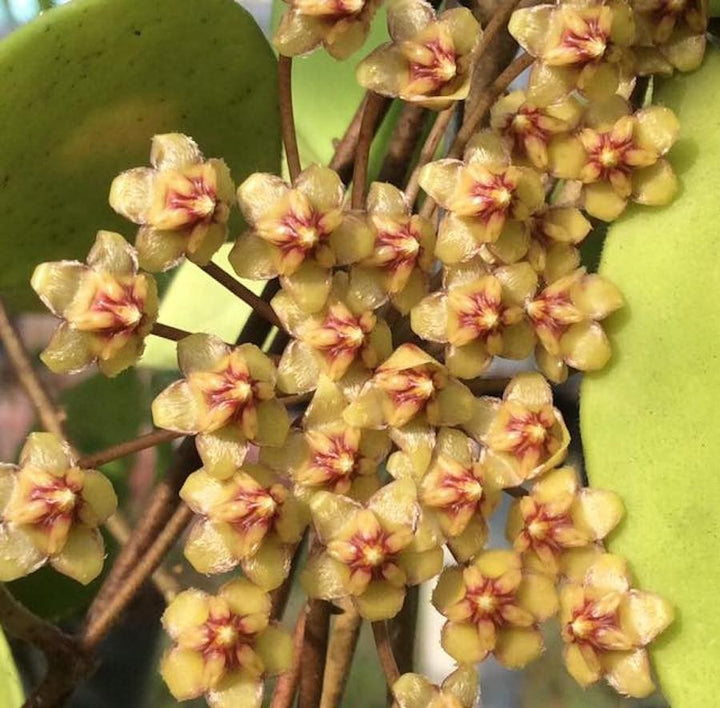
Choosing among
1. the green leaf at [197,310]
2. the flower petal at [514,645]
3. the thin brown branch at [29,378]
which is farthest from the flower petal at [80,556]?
the green leaf at [197,310]

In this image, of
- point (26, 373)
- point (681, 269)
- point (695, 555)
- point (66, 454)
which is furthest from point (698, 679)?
point (26, 373)

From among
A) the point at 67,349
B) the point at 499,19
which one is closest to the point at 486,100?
the point at 499,19

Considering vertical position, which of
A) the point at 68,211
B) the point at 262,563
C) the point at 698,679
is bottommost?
the point at 698,679

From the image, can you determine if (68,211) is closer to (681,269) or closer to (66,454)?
(66,454)

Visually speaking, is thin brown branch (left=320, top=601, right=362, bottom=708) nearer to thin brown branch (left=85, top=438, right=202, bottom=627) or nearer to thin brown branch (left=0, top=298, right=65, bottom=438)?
thin brown branch (left=85, top=438, right=202, bottom=627)

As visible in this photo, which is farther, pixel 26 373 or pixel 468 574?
pixel 26 373

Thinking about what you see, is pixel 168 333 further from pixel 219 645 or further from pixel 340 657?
pixel 340 657
